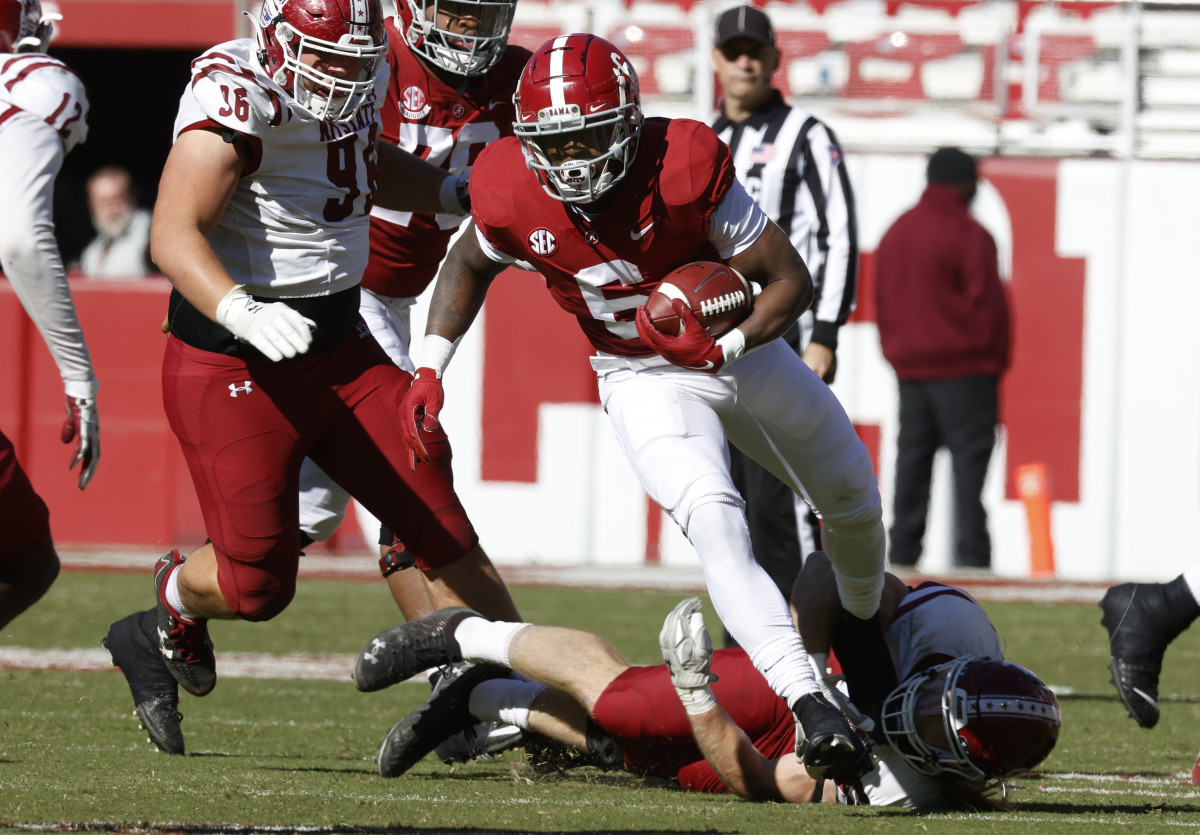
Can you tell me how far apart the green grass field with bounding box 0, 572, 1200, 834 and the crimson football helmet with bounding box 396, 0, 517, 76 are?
1.79 m

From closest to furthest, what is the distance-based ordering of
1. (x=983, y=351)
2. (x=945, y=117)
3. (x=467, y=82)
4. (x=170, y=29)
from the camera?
(x=467, y=82)
(x=983, y=351)
(x=945, y=117)
(x=170, y=29)

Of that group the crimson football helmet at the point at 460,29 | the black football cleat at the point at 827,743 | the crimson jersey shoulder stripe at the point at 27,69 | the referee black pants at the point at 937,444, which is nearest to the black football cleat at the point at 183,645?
the crimson jersey shoulder stripe at the point at 27,69

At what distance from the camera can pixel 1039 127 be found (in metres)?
10.1

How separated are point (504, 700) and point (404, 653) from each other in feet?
0.79

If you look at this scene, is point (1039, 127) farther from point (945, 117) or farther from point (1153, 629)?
point (1153, 629)

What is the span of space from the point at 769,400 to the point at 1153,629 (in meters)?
1.04

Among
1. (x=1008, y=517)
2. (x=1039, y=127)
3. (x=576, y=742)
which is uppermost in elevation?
(x=1039, y=127)

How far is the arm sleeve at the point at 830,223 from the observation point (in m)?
5.49

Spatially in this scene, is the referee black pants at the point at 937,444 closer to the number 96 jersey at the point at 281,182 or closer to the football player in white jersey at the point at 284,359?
the football player in white jersey at the point at 284,359

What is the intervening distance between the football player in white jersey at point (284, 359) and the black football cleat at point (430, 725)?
0.28 m

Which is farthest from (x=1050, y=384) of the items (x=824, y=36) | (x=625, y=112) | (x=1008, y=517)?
(x=625, y=112)

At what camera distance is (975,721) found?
334cm

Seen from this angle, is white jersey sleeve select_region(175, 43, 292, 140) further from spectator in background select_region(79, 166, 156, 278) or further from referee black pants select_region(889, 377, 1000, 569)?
spectator in background select_region(79, 166, 156, 278)

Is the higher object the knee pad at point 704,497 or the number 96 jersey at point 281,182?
the number 96 jersey at point 281,182
